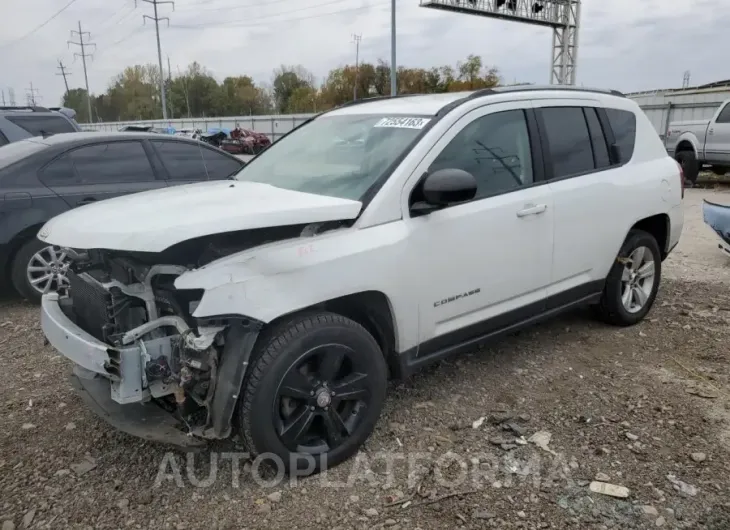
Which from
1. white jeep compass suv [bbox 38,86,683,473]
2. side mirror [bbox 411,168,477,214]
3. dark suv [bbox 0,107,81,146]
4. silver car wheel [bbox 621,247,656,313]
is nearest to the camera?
white jeep compass suv [bbox 38,86,683,473]

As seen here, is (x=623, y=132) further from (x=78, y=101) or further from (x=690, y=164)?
(x=78, y=101)

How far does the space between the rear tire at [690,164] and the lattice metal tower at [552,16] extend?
42.9 ft

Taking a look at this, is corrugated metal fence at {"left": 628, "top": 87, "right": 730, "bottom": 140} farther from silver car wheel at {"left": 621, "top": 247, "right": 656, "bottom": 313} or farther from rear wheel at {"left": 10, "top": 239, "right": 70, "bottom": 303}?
rear wheel at {"left": 10, "top": 239, "right": 70, "bottom": 303}

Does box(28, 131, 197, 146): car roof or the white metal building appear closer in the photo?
box(28, 131, 197, 146): car roof

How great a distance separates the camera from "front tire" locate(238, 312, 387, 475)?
2.71 metres

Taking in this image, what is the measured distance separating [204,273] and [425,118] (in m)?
1.61

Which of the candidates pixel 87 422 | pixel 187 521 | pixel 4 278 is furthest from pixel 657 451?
pixel 4 278

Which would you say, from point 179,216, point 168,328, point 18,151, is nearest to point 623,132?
point 179,216

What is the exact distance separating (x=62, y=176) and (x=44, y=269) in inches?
35.4

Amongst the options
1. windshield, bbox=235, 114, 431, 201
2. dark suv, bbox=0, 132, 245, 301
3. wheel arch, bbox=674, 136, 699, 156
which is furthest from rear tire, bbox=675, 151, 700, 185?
windshield, bbox=235, 114, 431, 201

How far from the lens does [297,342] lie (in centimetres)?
274

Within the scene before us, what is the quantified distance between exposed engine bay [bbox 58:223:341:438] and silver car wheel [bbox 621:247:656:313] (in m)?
2.80

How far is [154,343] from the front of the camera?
2654mm

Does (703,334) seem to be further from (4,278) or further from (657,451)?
(4,278)
